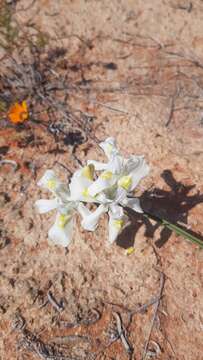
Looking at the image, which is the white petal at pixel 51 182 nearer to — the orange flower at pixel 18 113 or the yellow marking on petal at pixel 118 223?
the yellow marking on petal at pixel 118 223

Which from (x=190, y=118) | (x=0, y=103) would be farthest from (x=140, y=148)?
(x=0, y=103)

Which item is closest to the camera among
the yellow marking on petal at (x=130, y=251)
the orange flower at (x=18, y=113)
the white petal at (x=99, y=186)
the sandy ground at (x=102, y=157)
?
the white petal at (x=99, y=186)

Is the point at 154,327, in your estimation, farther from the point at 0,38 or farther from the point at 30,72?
the point at 0,38

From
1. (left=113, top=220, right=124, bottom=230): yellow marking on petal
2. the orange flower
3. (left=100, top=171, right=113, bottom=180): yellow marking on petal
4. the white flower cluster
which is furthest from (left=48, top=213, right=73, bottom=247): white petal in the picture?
the orange flower

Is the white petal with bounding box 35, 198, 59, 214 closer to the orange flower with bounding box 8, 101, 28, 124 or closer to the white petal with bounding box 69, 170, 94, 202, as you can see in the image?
the white petal with bounding box 69, 170, 94, 202

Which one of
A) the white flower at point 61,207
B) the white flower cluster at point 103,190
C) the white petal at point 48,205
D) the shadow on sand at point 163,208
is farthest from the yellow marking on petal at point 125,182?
the shadow on sand at point 163,208
